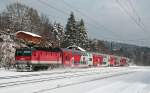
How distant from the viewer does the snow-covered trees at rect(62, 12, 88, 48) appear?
8806 centimetres

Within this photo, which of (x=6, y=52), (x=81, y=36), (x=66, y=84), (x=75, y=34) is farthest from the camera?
(x=81, y=36)

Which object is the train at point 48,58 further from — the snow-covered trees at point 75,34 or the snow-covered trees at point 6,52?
the snow-covered trees at point 75,34

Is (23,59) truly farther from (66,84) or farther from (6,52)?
(66,84)

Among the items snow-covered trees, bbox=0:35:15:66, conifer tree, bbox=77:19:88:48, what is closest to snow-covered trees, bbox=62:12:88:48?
conifer tree, bbox=77:19:88:48

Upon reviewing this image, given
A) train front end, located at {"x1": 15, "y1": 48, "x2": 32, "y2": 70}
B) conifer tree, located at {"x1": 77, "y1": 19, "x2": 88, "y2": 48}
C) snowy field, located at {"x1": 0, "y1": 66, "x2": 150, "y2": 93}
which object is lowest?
snowy field, located at {"x1": 0, "y1": 66, "x2": 150, "y2": 93}

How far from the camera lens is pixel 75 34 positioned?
3546 inches

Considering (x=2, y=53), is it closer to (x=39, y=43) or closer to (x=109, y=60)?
(x=39, y=43)

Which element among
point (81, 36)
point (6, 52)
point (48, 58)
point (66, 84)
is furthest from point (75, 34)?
point (66, 84)

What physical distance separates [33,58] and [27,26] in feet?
174

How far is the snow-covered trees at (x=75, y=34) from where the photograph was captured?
88062 millimetres

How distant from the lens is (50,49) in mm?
43219

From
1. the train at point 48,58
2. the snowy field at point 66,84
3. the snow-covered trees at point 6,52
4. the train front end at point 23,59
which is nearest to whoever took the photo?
the snowy field at point 66,84

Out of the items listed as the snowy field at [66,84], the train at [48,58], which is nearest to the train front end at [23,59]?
the train at [48,58]

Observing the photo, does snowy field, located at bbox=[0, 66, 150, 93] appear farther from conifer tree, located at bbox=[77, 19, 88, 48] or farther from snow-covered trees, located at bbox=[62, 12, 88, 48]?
conifer tree, located at bbox=[77, 19, 88, 48]
